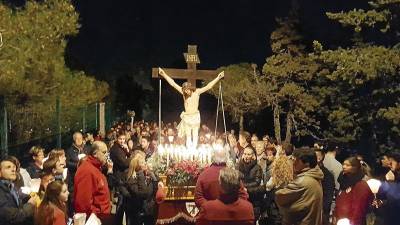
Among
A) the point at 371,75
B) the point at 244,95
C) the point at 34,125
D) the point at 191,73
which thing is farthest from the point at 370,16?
the point at 244,95

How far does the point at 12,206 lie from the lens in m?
6.44

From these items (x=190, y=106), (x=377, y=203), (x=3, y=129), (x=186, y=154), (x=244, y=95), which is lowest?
(x=377, y=203)

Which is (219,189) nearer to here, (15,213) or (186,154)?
(15,213)

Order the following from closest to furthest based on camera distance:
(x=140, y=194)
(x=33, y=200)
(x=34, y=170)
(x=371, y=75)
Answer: (x=33, y=200)
(x=140, y=194)
(x=34, y=170)
(x=371, y=75)

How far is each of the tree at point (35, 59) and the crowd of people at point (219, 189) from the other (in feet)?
7.30

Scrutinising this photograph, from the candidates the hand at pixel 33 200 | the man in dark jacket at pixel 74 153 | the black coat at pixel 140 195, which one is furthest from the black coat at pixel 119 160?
the hand at pixel 33 200

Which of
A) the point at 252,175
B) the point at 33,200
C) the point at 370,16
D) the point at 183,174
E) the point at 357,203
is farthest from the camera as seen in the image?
the point at 370,16

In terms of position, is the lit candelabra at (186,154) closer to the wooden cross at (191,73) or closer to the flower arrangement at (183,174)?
the flower arrangement at (183,174)

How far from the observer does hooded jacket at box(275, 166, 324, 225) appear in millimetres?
6309

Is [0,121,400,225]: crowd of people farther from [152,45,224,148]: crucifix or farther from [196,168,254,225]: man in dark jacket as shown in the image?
[152,45,224,148]: crucifix

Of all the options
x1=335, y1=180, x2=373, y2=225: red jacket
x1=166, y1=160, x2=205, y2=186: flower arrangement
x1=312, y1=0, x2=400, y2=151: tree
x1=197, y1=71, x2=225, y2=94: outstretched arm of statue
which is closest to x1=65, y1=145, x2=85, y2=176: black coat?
x1=166, y1=160, x2=205, y2=186: flower arrangement

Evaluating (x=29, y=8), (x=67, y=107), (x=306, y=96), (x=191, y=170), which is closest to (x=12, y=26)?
(x=29, y=8)

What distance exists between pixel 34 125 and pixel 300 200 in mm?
11229

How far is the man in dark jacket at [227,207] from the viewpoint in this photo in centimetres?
585
